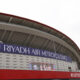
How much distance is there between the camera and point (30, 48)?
21516mm

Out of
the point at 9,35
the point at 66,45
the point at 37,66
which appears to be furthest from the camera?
the point at 66,45

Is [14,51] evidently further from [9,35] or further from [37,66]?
[37,66]

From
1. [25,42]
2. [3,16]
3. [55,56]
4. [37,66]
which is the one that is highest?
[3,16]

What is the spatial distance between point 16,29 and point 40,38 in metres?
5.17

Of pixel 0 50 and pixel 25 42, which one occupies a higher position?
pixel 25 42

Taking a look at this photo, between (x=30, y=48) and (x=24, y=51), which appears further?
(x=30, y=48)

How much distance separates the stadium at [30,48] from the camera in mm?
18266

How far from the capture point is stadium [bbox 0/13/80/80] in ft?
59.9

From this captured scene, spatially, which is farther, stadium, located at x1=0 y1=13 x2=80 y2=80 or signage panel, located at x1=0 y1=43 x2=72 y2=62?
signage panel, located at x1=0 y1=43 x2=72 y2=62

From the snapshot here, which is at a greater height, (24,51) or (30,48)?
(30,48)

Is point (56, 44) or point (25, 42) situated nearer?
point (25, 42)

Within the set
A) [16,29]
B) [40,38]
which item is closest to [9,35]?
[16,29]

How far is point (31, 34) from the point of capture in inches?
903

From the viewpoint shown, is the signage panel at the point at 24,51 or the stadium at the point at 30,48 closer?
the stadium at the point at 30,48
